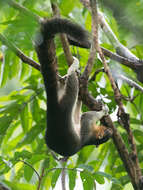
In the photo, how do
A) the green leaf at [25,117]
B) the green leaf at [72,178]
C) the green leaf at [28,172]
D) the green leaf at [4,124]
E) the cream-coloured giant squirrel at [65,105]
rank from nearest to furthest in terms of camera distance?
the cream-coloured giant squirrel at [65,105]
the green leaf at [28,172]
the green leaf at [72,178]
the green leaf at [4,124]
the green leaf at [25,117]

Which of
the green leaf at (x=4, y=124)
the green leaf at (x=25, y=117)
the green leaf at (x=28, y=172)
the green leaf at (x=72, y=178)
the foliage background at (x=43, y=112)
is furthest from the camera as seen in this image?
the green leaf at (x=25, y=117)

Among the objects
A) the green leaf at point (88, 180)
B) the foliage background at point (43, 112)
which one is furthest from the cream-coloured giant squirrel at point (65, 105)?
the green leaf at point (88, 180)

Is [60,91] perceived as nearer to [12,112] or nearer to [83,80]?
[83,80]

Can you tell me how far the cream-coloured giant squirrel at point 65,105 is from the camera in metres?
2.22

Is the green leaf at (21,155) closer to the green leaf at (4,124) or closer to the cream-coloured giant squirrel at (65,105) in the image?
the cream-coloured giant squirrel at (65,105)

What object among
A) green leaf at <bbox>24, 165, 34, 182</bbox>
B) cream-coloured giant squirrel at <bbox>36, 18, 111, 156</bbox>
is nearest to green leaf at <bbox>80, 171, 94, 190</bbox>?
green leaf at <bbox>24, 165, 34, 182</bbox>

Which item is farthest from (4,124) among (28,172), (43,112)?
(28,172)

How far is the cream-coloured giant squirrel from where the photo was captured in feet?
7.29

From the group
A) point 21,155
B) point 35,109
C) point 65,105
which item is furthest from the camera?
point 35,109

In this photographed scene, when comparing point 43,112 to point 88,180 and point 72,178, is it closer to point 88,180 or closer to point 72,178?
point 72,178

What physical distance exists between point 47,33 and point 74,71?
739 mm

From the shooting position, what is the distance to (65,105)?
2.90 metres

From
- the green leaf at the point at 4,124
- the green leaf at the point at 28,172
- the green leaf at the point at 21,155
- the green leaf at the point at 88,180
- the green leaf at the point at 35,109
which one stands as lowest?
the green leaf at the point at 88,180

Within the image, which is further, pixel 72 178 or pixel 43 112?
pixel 43 112
